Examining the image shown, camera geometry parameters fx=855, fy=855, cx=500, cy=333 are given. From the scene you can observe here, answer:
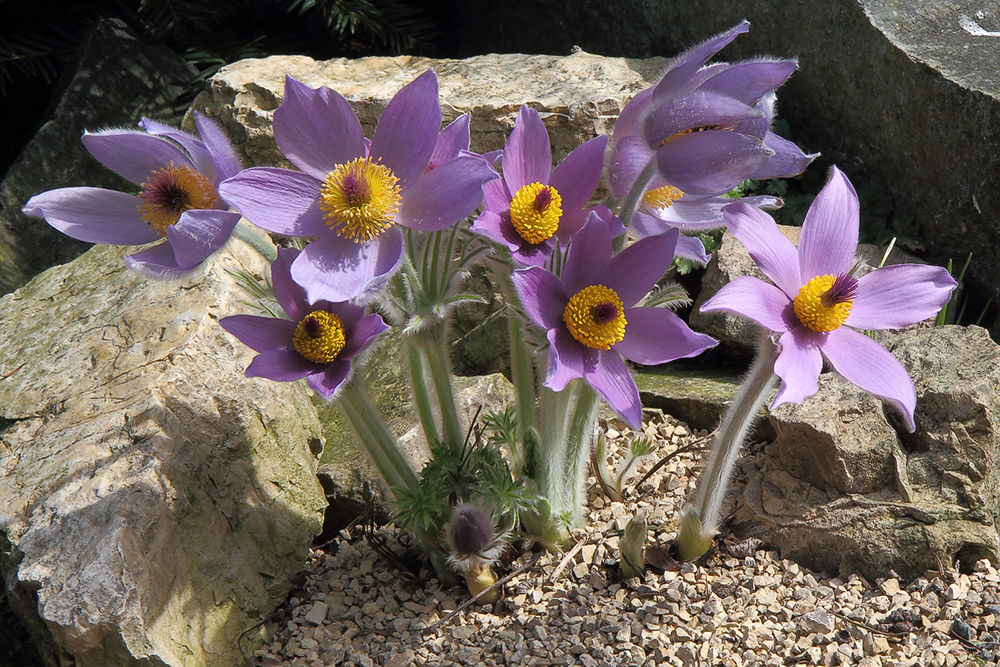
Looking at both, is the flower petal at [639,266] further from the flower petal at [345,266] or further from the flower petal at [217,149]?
the flower petal at [217,149]

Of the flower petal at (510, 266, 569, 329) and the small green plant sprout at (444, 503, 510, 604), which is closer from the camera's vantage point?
the flower petal at (510, 266, 569, 329)

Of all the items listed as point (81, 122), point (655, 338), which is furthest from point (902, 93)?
point (81, 122)

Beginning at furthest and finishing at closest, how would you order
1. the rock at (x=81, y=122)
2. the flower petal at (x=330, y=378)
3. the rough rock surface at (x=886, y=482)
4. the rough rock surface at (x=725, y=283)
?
1. the rock at (x=81, y=122)
2. the rough rock surface at (x=725, y=283)
3. the rough rock surface at (x=886, y=482)
4. the flower petal at (x=330, y=378)

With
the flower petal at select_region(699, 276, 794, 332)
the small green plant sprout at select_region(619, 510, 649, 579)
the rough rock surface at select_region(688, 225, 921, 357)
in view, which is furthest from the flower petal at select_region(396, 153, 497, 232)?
the rough rock surface at select_region(688, 225, 921, 357)

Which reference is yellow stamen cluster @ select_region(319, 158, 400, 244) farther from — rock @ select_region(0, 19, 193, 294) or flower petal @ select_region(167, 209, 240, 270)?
rock @ select_region(0, 19, 193, 294)

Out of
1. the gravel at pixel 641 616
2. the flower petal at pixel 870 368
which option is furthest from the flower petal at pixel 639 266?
the gravel at pixel 641 616

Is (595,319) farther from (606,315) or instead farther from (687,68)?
(687,68)
